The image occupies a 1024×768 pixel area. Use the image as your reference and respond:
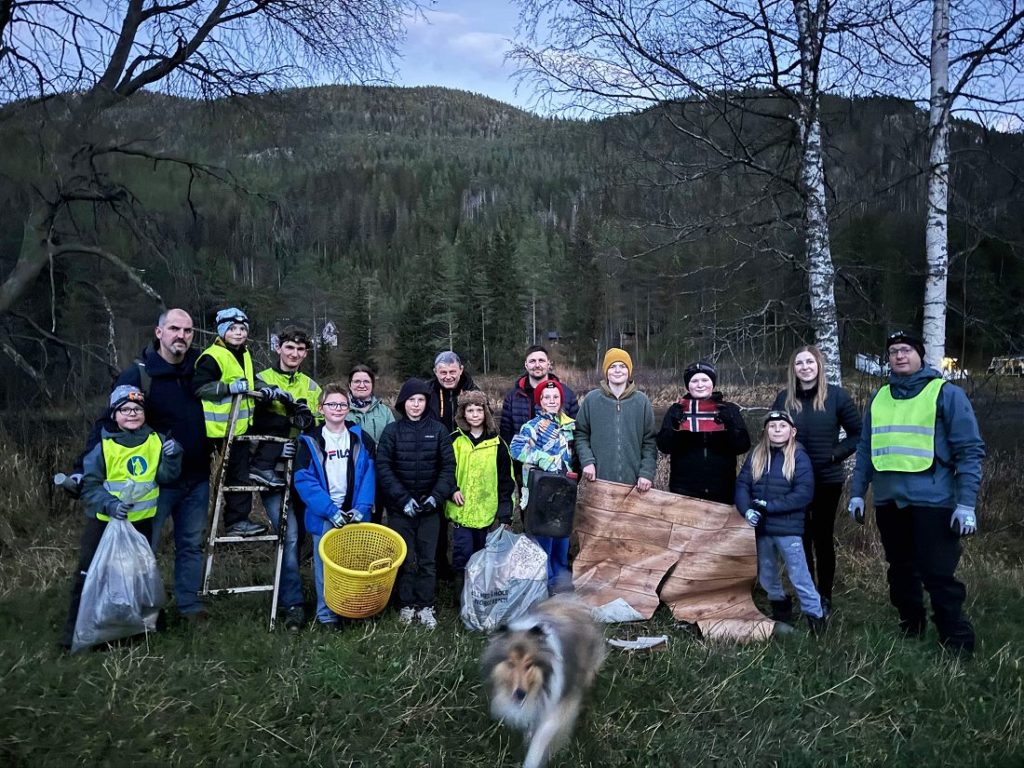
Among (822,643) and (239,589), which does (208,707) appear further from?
(822,643)

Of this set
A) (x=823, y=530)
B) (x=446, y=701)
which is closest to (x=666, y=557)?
(x=823, y=530)

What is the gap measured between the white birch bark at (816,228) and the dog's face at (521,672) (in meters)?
4.92

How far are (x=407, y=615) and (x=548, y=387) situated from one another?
1891 millimetres

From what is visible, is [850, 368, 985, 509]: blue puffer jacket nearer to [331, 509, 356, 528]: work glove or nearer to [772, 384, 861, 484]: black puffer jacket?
[772, 384, 861, 484]: black puffer jacket

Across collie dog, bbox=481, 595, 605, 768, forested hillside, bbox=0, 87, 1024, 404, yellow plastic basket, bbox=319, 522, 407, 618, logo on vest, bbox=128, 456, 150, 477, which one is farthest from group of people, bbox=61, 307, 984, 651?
forested hillside, bbox=0, 87, 1024, 404

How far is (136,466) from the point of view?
14.1 ft

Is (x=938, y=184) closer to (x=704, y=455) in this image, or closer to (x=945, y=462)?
(x=945, y=462)

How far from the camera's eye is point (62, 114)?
864 centimetres

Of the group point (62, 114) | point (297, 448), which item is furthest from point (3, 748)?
point (62, 114)

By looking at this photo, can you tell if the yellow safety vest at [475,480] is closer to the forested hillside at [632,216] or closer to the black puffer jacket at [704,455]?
the black puffer jacket at [704,455]

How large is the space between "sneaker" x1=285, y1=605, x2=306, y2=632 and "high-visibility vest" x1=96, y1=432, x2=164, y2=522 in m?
1.09

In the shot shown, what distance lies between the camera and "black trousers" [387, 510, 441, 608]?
189 inches

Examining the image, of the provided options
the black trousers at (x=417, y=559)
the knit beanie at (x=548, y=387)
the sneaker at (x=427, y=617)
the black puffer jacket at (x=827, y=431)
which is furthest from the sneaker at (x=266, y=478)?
the black puffer jacket at (x=827, y=431)

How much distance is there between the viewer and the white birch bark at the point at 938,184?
270 inches
